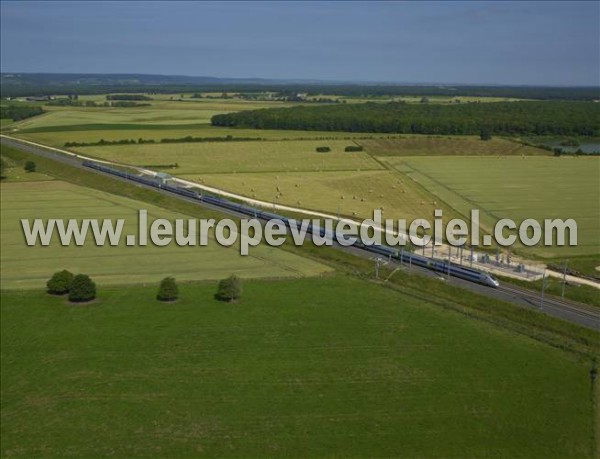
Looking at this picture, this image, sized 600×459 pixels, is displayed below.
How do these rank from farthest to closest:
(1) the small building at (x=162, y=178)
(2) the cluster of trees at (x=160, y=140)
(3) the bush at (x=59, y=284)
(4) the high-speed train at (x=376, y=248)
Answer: (2) the cluster of trees at (x=160, y=140) < (1) the small building at (x=162, y=178) < (4) the high-speed train at (x=376, y=248) < (3) the bush at (x=59, y=284)

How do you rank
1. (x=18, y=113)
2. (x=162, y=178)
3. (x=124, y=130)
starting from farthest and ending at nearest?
(x=18, y=113), (x=124, y=130), (x=162, y=178)

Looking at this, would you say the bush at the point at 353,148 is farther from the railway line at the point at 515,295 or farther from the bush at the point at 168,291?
the bush at the point at 168,291

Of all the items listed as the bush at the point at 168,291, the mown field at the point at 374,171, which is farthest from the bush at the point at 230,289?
the mown field at the point at 374,171

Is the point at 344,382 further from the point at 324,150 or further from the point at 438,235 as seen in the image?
the point at 324,150

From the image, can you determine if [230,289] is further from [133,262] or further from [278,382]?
[133,262]

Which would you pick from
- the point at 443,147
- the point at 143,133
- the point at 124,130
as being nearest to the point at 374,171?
the point at 443,147

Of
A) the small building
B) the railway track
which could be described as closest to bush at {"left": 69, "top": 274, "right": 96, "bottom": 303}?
the railway track
